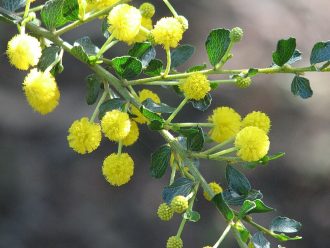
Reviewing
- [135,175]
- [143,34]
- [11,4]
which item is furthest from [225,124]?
[135,175]

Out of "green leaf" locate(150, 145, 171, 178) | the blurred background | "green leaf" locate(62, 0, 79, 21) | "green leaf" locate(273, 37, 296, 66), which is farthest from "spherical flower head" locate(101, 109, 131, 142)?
the blurred background

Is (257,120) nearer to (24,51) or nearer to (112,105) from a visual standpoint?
(112,105)

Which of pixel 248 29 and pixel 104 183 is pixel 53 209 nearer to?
pixel 104 183

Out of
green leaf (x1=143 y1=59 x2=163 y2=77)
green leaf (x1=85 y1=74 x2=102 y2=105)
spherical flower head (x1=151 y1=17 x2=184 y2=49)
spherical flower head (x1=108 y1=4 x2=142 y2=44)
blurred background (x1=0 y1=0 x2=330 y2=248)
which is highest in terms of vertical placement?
spherical flower head (x1=108 y1=4 x2=142 y2=44)

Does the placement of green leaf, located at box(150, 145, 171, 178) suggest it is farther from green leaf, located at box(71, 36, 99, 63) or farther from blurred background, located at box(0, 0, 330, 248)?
blurred background, located at box(0, 0, 330, 248)

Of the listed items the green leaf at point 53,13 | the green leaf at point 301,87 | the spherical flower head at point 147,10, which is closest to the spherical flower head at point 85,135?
the green leaf at point 53,13

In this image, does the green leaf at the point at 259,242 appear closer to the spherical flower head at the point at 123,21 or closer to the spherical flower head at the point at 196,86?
the spherical flower head at the point at 196,86
